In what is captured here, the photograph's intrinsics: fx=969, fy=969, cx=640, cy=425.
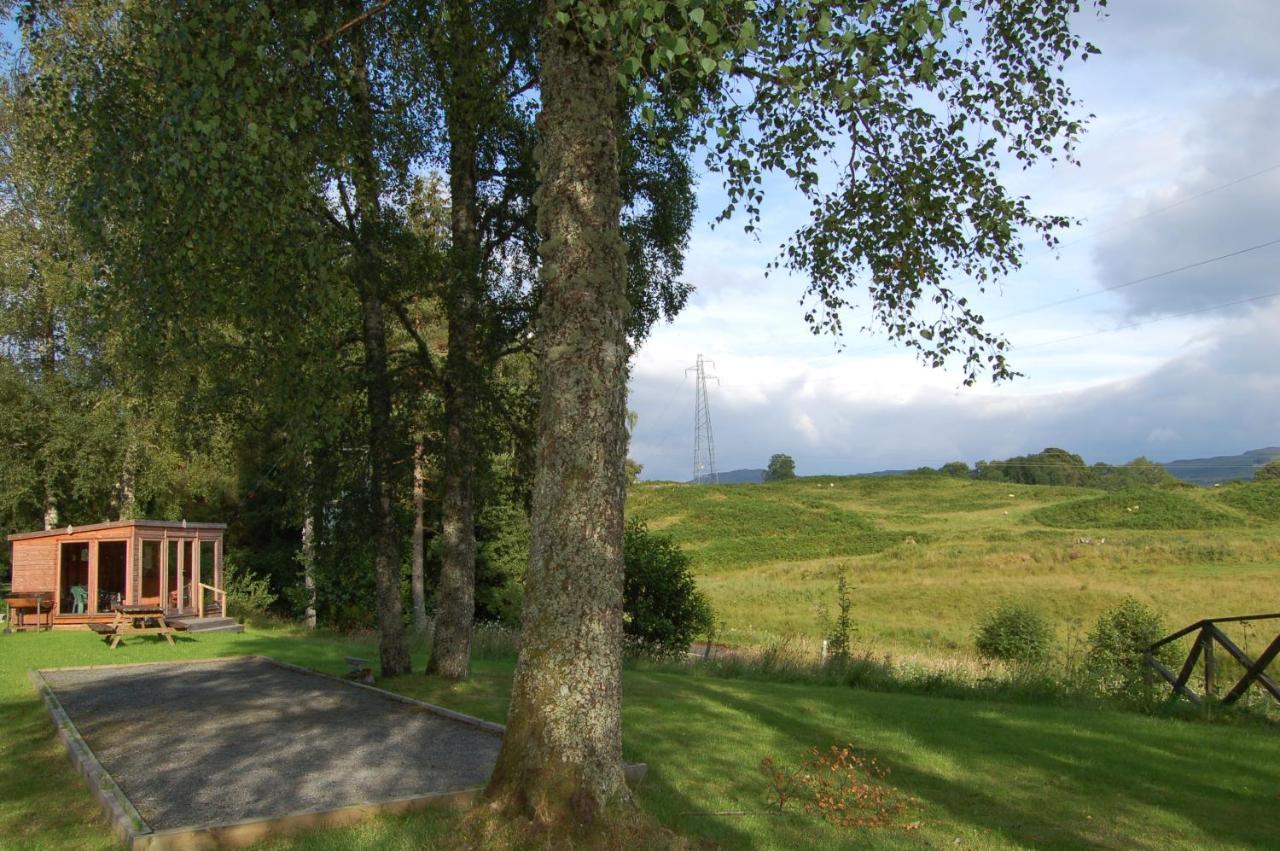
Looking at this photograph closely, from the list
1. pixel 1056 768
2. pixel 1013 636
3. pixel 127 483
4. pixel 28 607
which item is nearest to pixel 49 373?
pixel 127 483

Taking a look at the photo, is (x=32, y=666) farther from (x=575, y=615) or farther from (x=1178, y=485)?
(x=1178, y=485)

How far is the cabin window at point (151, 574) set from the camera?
25.5m

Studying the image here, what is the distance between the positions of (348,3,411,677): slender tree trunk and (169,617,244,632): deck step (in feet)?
39.3

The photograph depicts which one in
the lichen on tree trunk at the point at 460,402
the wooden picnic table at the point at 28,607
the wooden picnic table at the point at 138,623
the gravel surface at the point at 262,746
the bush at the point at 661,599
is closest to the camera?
the gravel surface at the point at 262,746

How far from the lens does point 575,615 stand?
5168 millimetres

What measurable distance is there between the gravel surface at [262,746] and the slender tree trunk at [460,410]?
124 cm

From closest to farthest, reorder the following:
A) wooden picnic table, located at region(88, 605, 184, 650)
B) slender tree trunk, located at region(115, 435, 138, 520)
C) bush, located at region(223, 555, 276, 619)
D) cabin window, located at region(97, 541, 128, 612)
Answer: wooden picnic table, located at region(88, 605, 184, 650) → slender tree trunk, located at region(115, 435, 138, 520) → cabin window, located at region(97, 541, 128, 612) → bush, located at region(223, 555, 276, 619)

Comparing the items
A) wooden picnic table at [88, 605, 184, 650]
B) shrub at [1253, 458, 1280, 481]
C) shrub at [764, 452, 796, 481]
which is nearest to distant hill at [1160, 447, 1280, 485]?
shrub at [1253, 458, 1280, 481]

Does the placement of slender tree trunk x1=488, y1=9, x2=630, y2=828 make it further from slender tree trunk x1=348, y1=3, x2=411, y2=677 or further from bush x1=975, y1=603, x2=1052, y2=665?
bush x1=975, y1=603, x2=1052, y2=665

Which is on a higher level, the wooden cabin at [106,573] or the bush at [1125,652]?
the wooden cabin at [106,573]

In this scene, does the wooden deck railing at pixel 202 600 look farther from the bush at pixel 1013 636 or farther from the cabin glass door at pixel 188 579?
the bush at pixel 1013 636

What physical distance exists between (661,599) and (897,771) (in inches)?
491

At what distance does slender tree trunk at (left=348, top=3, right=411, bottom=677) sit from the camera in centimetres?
1097

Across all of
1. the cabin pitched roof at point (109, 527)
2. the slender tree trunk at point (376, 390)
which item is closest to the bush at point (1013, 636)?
the slender tree trunk at point (376, 390)
